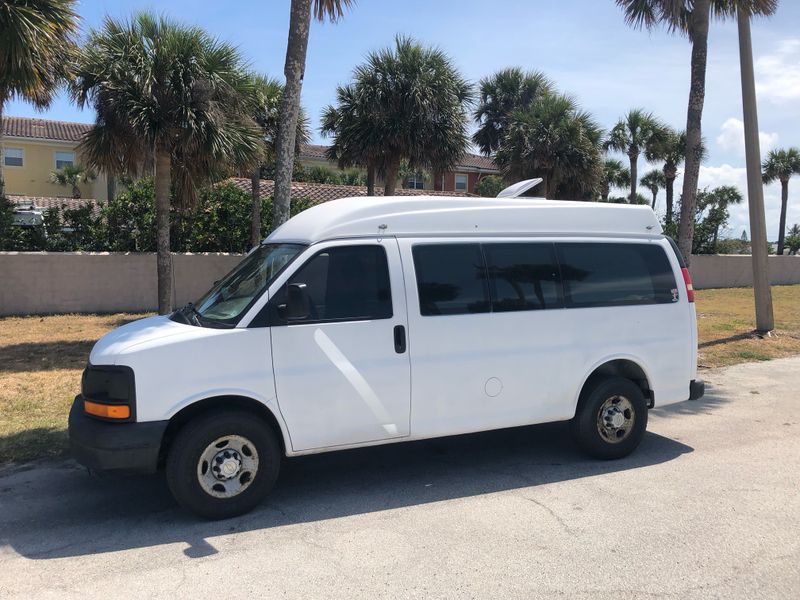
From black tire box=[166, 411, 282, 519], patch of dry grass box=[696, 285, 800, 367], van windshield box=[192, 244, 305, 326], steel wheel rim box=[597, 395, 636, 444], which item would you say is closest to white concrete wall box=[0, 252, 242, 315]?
van windshield box=[192, 244, 305, 326]

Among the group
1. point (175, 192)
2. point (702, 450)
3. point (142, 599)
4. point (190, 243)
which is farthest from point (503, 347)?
point (190, 243)

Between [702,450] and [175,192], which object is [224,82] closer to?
[175,192]

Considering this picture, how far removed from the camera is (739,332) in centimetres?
1473

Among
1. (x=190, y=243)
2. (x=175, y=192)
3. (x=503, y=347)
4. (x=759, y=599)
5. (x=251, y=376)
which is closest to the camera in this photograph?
(x=759, y=599)

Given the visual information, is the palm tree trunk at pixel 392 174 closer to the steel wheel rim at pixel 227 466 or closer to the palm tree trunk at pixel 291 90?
the palm tree trunk at pixel 291 90

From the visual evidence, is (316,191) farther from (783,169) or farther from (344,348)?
(783,169)

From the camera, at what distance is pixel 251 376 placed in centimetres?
483

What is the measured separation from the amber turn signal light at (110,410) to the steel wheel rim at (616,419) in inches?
157

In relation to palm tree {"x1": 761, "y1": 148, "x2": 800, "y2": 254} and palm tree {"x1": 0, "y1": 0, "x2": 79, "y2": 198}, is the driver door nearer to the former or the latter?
palm tree {"x1": 0, "y1": 0, "x2": 79, "y2": 198}

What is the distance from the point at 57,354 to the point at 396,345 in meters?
7.94

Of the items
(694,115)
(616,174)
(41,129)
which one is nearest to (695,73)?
(694,115)

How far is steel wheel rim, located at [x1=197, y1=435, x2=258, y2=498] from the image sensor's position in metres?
4.79

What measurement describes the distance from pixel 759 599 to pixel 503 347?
254 cm

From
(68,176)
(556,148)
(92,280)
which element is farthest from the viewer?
(68,176)
